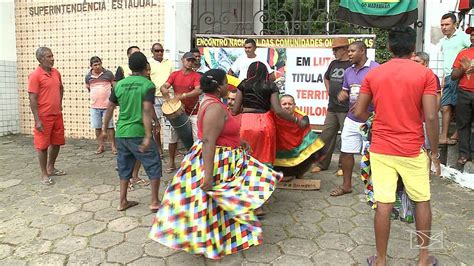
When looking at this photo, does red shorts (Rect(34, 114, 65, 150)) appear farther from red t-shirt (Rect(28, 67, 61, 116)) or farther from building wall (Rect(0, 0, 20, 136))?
building wall (Rect(0, 0, 20, 136))

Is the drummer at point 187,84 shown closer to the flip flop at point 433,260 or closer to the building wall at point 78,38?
the building wall at point 78,38

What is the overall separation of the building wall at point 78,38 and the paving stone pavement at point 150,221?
282 cm

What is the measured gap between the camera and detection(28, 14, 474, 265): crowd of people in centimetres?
296

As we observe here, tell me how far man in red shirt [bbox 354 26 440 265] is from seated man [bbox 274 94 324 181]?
5.06 feet

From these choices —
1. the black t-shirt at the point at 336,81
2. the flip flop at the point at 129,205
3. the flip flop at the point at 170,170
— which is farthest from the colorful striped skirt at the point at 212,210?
the flip flop at the point at 170,170

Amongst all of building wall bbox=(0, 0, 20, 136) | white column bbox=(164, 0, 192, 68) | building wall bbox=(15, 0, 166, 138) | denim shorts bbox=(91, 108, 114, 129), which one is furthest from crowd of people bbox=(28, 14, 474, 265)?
building wall bbox=(0, 0, 20, 136)

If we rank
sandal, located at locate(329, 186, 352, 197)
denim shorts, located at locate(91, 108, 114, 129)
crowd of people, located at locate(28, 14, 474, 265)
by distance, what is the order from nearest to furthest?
crowd of people, located at locate(28, 14, 474, 265)
sandal, located at locate(329, 186, 352, 197)
denim shorts, located at locate(91, 108, 114, 129)

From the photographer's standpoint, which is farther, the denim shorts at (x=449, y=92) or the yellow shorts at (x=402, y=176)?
the denim shorts at (x=449, y=92)

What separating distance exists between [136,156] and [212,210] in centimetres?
137

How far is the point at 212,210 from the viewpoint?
327 centimetres

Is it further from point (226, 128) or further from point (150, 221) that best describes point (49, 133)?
point (226, 128)

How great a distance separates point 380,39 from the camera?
8.11m

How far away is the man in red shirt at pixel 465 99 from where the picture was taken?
5.17m

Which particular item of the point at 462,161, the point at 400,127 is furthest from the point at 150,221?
the point at 462,161
